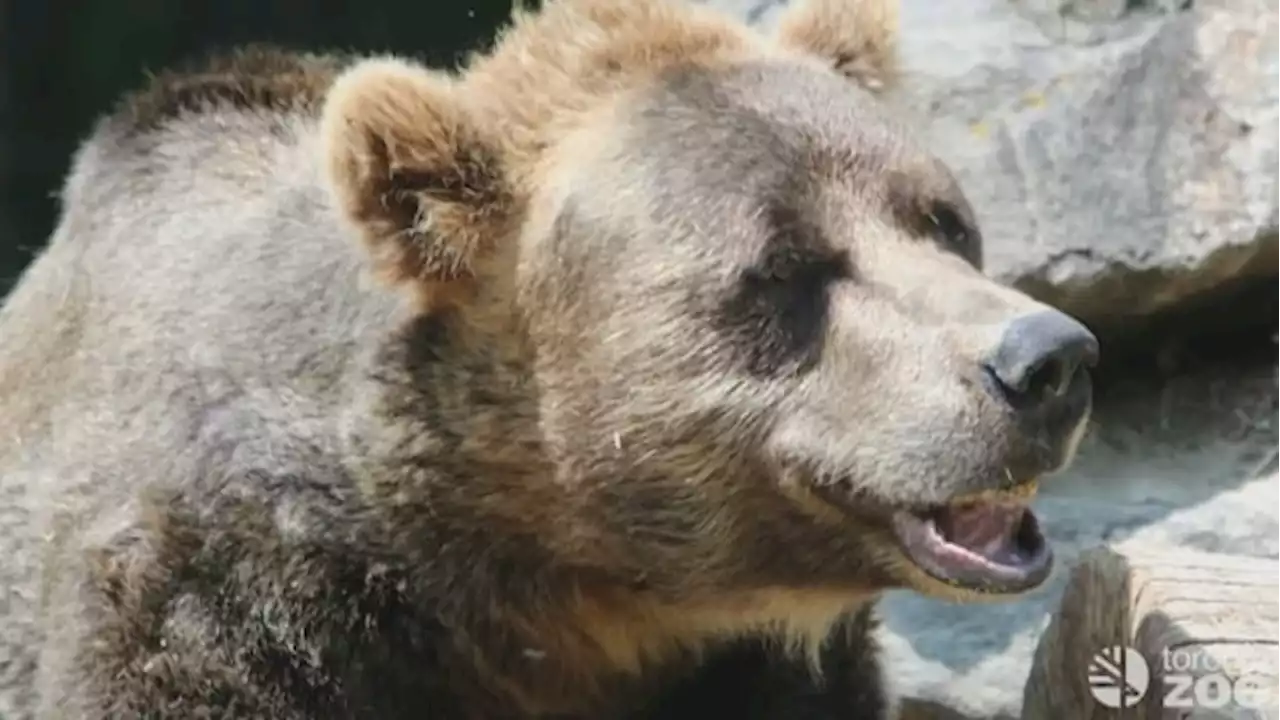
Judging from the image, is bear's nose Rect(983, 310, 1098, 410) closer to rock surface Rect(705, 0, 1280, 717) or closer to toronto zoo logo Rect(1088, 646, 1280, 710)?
toronto zoo logo Rect(1088, 646, 1280, 710)

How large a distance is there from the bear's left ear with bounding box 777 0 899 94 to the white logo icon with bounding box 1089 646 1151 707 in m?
1.11

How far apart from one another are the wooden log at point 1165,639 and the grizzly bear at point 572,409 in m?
0.38

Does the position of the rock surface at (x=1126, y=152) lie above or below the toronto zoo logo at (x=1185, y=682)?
above

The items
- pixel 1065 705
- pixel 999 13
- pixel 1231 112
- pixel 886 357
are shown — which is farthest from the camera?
pixel 999 13

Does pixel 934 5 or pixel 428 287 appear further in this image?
pixel 934 5

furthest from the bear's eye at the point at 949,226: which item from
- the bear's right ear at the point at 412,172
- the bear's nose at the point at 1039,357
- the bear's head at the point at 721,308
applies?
the bear's right ear at the point at 412,172

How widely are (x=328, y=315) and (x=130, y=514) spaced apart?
51cm

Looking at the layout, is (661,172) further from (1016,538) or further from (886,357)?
(1016,538)

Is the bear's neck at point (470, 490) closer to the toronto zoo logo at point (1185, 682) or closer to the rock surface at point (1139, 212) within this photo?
the toronto zoo logo at point (1185, 682)

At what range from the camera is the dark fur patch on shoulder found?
4.48 metres

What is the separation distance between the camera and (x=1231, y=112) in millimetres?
5176

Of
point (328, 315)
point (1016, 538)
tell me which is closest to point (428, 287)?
point (328, 315)

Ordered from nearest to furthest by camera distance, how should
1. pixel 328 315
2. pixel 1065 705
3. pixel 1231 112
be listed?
pixel 328 315 < pixel 1065 705 < pixel 1231 112

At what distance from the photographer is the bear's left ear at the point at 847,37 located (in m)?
3.73
